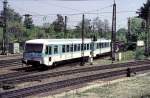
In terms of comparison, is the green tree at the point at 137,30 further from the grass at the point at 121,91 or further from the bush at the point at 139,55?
the grass at the point at 121,91

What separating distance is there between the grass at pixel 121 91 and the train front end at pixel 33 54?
10460 mm

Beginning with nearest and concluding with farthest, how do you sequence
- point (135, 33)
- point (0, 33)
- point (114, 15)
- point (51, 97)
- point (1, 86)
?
1. point (51, 97)
2. point (1, 86)
3. point (114, 15)
4. point (0, 33)
5. point (135, 33)

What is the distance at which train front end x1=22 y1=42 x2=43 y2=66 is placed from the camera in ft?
129

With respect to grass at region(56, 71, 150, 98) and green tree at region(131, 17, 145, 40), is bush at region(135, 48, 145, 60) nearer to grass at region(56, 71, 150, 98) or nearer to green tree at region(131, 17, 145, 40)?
green tree at region(131, 17, 145, 40)

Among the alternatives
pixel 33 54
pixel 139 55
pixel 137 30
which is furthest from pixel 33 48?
pixel 137 30

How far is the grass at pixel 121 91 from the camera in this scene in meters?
22.9

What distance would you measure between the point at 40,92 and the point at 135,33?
261 feet

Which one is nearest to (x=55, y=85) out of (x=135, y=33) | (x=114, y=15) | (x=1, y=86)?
(x=1, y=86)

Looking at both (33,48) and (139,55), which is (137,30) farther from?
(33,48)

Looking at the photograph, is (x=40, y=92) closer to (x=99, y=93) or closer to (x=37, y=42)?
(x=99, y=93)

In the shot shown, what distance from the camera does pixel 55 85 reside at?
27969mm

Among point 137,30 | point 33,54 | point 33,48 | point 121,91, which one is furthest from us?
point 137,30

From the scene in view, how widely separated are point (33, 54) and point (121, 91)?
16.0 metres

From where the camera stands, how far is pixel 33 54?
131 feet
